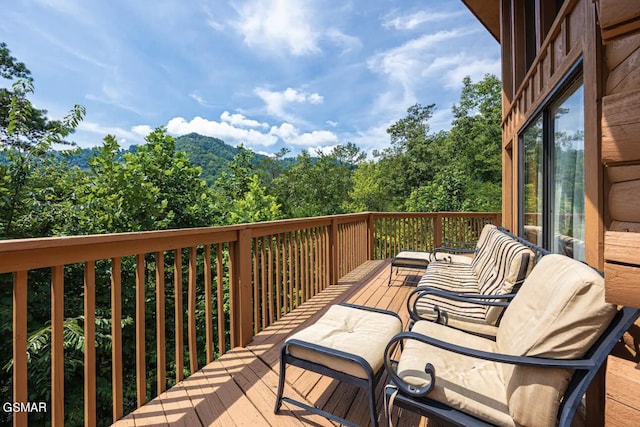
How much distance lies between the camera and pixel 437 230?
658 cm

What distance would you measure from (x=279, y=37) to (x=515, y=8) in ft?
35.6

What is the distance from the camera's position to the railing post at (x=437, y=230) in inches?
259

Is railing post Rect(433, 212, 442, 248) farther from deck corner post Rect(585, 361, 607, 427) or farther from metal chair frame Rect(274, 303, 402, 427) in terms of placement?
metal chair frame Rect(274, 303, 402, 427)

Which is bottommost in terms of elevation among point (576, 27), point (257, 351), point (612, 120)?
point (257, 351)

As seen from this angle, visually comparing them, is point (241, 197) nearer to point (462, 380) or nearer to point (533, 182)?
point (533, 182)

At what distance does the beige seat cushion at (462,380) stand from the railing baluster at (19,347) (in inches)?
64.8

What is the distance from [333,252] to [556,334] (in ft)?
11.3

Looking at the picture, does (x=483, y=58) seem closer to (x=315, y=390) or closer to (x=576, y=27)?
(x=576, y=27)

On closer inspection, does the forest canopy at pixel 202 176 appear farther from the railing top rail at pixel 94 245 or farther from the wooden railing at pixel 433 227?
the railing top rail at pixel 94 245

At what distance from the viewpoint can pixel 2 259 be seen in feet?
3.81

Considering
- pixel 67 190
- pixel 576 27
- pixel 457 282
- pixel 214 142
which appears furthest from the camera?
pixel 214 142

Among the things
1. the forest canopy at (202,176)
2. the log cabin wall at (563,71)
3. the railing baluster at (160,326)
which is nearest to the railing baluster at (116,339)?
the railing baluster at (160,326)

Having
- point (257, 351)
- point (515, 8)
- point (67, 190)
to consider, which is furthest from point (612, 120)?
point (67, 190)

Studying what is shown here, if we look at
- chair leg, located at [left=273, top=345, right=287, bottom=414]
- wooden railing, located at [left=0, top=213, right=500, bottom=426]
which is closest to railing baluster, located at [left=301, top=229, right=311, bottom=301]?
wooden railing, located at [left=0, top=213, right=500, bottom=426]
